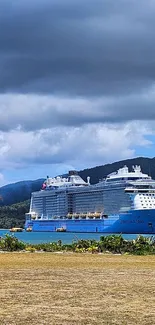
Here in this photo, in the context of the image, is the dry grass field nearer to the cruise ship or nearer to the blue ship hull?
the blue ship hull

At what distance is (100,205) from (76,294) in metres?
90.8

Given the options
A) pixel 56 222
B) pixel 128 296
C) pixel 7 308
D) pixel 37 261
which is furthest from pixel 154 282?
pixel 56 222

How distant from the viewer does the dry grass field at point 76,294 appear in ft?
33.9

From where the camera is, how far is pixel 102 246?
97.9 feet

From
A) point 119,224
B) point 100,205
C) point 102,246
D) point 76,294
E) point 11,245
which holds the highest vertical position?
point 100,205

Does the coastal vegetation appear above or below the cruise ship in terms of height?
below

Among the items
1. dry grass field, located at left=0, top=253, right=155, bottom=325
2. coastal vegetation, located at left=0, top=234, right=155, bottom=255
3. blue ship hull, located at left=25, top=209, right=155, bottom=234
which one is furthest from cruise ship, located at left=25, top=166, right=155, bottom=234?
dry grass field, located at left=0, top=253, right=155, bottom=325

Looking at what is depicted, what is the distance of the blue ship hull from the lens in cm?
8800

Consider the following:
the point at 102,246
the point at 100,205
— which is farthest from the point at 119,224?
the point at 102,246

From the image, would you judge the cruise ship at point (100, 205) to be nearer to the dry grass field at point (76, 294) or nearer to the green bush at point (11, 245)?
the green bush at point (11, 245)

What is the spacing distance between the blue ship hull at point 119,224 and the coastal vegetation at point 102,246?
5627 cm

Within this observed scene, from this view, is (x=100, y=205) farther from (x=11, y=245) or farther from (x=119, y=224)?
(x=11, y=245)

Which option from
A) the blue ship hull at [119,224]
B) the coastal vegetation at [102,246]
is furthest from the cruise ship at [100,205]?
the coastal vegetation at [102,246]

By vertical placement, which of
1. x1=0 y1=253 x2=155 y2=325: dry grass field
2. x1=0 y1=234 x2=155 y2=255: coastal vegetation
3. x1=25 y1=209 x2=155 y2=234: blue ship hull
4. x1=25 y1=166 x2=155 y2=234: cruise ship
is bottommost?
x1=0 y1=253 x2=155 y2=325: dry grass field
